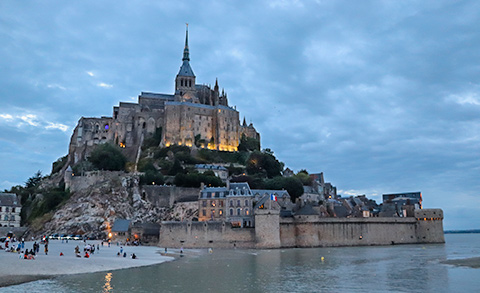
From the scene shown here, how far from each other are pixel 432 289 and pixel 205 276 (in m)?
12.3

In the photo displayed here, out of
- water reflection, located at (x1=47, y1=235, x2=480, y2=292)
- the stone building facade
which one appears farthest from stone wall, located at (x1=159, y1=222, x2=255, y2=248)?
the stone building facade

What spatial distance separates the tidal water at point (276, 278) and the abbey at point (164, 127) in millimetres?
46375

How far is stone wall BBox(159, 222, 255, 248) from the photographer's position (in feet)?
141

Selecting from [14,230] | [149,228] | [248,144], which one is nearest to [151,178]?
[149,228]

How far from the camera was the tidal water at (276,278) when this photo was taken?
20062 millimetres

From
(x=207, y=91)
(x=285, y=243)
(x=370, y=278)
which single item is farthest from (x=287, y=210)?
(x=207, y=91)

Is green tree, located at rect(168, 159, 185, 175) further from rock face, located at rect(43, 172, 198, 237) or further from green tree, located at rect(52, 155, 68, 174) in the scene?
green tree, located at rect(52, 155, 68, 174)

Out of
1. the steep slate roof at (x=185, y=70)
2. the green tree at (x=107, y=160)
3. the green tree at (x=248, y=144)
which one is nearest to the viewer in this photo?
the green tree at (x=107, y=160)

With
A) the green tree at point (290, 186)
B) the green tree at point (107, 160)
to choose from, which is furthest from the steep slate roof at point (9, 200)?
the green tree at point (290, 186)

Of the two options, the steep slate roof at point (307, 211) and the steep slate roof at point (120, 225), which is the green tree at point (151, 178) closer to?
the steep slate roof at point (120, 225)

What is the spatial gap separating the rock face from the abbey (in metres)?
18.2

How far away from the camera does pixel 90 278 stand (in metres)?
22.5

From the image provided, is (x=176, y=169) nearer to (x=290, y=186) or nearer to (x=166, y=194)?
(x=166, y=194)

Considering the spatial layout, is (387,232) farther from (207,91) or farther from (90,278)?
(207,91)
